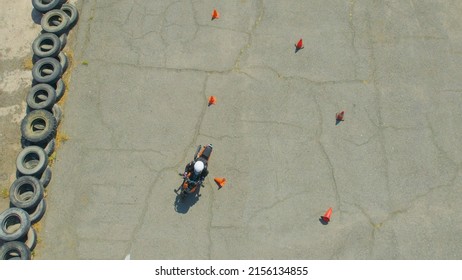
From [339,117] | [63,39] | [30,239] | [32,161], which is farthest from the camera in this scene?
[63,39]

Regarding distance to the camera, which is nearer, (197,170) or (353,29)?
(197,170)

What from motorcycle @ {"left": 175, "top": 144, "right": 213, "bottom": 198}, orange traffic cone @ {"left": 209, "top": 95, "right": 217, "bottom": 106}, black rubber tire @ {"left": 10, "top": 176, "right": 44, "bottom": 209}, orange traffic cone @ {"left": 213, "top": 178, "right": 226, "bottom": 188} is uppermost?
black rubber tire @ {"left": 10, "top": 176, "right": 44, "bottom": 209}

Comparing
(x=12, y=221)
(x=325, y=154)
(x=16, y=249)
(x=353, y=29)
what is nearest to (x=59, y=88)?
(x=12, y=221)

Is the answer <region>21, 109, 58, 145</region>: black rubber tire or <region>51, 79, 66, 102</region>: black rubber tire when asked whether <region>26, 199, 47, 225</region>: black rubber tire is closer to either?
<region>21, 109, 58, 145</region>: black rubber tire

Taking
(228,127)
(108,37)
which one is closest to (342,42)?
(228,127)

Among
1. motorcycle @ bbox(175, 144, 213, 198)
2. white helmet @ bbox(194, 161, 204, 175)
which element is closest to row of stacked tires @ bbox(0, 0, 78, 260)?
motorcycle @ bbox(175, 144, 213, 198)

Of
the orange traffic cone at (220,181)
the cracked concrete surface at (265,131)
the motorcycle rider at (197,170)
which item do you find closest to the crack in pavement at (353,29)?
the cracked concrete surface at (265,131)

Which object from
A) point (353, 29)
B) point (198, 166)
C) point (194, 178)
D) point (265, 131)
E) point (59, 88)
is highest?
point (59, 88)

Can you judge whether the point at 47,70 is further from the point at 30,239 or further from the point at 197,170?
the point at 197,170

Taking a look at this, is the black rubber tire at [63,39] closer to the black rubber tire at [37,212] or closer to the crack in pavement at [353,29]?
the black rubber tire at [37,212]
